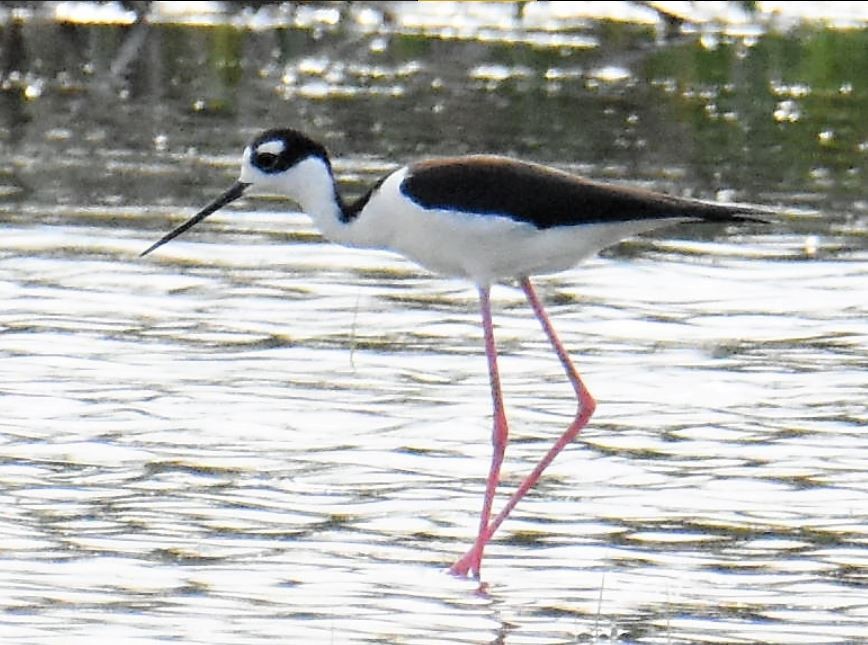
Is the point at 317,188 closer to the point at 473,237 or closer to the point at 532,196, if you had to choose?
the point at 473,237

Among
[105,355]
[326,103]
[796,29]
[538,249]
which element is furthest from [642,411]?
[796,29]

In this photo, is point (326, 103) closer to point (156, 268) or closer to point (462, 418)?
point (156, 268)

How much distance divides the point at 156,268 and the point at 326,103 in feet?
20.8

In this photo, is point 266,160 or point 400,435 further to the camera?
point 400,435

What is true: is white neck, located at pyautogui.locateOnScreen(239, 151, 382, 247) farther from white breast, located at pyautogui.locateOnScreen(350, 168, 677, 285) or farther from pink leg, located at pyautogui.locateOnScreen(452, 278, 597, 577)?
pink leg, located at pyautogui.locateOnScreen(452, 278, 597, 577)

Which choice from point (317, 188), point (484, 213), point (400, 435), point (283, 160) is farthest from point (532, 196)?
point (400, 435)

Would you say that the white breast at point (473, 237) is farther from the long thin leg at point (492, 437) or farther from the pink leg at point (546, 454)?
the pink leg at point (546, 454)

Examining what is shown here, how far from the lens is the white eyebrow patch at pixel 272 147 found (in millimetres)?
7812

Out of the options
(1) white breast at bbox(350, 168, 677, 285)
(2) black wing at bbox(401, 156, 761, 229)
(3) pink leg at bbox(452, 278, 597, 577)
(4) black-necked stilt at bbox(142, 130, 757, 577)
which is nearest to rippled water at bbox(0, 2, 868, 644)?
(3) pink leg at bbox(452, 278, 597, 577)

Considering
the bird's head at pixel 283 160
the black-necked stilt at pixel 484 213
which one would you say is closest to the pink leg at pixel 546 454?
the black-necked stilt at pixel 484 213

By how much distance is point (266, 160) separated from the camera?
25.8ft

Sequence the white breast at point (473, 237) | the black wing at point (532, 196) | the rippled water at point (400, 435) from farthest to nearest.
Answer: the white breast at point (473, 237), the black wing at point (532, 196), the rippled water at point (400, 435)

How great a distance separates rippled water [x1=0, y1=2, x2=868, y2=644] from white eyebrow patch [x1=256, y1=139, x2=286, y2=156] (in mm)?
1061

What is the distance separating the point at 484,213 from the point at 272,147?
0.81 metres
